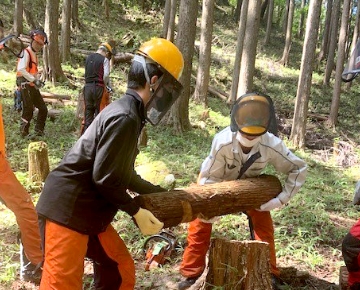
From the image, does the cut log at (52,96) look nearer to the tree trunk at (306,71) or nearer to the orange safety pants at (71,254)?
the tree trunk at (306,71)

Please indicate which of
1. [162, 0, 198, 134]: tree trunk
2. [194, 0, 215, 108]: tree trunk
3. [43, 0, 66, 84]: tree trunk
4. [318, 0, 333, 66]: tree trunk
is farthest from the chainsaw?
[318, 0, 333, 66]: tree trunk

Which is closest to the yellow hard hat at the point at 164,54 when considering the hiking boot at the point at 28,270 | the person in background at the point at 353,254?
the person in background at the point at 353,254

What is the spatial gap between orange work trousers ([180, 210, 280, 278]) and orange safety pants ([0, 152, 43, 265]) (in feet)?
4.52

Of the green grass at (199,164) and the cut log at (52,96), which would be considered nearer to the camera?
the green grass at (199,164)

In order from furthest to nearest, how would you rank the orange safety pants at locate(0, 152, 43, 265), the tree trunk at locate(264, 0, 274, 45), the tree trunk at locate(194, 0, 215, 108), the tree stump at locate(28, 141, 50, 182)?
the tree trunk at locate(264, 0, 274, 45), the tree trunk at locate(194, 0, 215, 108), the tree stump at locate(28, 141, 50, 182), the orange safety pants at locate(0, 152, 43, 265)

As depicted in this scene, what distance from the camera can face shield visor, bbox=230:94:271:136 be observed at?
309cm

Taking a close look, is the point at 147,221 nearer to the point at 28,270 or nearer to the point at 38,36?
the point at 28,270

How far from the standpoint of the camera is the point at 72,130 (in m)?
8.57

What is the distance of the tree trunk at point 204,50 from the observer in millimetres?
12216

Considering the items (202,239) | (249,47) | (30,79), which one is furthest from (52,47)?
(202,239)

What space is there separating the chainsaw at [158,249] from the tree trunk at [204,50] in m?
9.21

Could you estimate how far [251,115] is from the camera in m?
3.12

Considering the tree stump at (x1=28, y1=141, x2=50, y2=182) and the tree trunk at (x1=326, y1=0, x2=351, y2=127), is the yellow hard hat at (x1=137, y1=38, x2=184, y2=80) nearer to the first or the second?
the tree stump at (x1=28, y1=141, x2=50, y2=182)

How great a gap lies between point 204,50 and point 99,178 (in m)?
11.0
